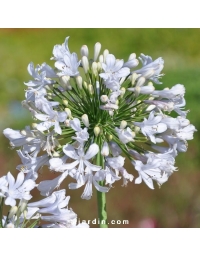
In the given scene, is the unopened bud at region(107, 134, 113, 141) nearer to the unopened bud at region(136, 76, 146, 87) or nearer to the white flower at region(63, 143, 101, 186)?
the white flower at region(63, 143, 101, 186)

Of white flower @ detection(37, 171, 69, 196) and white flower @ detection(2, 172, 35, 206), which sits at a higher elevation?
white flower @ detection(37, 171, 69, 196)

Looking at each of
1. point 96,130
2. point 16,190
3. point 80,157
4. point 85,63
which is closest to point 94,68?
point 85,63

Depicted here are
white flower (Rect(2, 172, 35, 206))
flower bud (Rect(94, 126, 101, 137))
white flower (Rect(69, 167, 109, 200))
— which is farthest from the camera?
flower bud (Rect(94, 126, 101, 137))

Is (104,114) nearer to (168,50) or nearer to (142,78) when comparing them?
(142,78)

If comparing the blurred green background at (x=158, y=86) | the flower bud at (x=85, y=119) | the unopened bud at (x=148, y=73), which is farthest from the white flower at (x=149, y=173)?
the blurred green background at (x=158, y=86)

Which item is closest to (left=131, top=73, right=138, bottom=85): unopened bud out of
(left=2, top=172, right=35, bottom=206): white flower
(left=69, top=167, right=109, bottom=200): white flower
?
(left=69, top=167, right=109, bottom=200): white flower

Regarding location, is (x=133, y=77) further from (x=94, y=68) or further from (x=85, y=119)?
(x=85, y=119)
